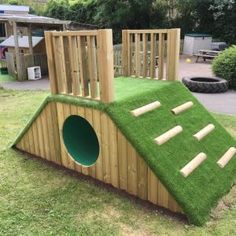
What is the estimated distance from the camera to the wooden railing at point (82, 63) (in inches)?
138

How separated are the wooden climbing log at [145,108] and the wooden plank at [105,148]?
0.34 metres

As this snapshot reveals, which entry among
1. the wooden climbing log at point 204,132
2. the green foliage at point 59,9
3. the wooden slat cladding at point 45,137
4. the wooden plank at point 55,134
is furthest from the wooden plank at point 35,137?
the green foliage at point 59,9

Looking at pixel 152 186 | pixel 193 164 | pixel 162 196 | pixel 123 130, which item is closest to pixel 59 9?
pixel 123 130

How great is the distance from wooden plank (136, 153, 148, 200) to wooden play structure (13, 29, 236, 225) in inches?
0.4

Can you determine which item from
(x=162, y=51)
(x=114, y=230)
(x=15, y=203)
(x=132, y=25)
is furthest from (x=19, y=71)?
(x=132, y=25)

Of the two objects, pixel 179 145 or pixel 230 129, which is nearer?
pixel 179 145

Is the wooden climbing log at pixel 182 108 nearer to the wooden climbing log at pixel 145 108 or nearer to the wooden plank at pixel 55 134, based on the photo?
the wooden climbing log at pixel 145 108

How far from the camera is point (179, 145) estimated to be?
12.4 feet

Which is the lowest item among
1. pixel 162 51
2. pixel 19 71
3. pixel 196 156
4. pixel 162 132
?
pixel 19 71

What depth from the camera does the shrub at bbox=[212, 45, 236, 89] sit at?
388 inches

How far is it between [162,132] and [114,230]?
1.28 meters

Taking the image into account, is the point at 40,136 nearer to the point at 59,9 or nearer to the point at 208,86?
the point at 208,86

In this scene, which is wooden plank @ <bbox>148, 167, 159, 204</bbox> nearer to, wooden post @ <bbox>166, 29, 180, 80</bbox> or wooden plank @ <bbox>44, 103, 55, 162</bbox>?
wooden plank @ <bbox>44, 103, 55, 162</bbox>

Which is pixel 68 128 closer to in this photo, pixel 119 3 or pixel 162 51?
pixel 162 51
